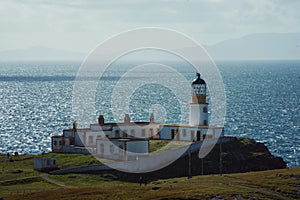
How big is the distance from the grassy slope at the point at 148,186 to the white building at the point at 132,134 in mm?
5499

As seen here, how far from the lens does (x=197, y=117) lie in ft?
301

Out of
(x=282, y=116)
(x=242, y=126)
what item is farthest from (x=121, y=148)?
(x=282, y=116)

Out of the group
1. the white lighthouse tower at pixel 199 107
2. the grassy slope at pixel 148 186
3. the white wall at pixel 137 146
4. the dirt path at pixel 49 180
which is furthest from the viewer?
the white lighthouse tower at pixel 199 107

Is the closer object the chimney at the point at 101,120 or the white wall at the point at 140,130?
the chimney at the point at 101,120

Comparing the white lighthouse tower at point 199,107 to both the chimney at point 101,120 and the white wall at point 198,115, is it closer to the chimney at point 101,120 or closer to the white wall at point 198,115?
the white wall at point 198,115

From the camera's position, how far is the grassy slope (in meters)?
60.5

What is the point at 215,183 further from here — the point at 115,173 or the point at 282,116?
the point at 282,116

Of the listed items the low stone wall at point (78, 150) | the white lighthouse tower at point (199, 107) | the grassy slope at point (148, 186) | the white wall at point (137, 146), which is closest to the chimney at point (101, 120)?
the low stone wall at point (78, 150)

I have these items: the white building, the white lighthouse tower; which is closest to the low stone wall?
the white building

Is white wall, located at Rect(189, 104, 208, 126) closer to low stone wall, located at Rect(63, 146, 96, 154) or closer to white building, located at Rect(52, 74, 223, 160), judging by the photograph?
white building, located at Rect(52, 74, 223, 160)

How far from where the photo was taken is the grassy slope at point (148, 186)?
199ft

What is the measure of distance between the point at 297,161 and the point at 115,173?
36539mm

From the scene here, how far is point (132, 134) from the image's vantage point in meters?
92.8

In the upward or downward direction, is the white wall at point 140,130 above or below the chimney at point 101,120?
below
